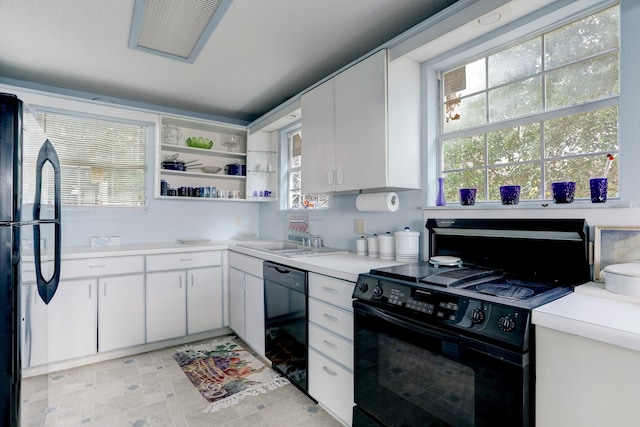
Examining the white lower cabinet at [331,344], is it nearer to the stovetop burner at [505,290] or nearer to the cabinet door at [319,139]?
the stovetop burner at [505,290]

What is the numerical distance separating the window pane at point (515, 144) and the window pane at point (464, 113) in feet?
0.45

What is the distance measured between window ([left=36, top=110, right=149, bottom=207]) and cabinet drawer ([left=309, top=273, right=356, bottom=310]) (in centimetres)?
235

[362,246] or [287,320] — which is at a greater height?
[362,246]

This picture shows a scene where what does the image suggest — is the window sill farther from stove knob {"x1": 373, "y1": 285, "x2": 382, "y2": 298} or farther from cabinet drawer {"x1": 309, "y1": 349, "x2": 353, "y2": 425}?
cabinet drawer {"x1": 309, "y1": 349, "x2": 353, "y2": 425}

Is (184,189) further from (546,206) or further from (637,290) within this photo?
(637,290)

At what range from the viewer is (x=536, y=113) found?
171 centimetres

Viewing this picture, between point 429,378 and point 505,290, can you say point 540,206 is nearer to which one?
point 505,290

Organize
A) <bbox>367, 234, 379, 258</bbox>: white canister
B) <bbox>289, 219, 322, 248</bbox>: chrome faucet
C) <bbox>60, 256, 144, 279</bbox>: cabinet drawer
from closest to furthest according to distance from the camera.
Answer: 1. <bbox>367, 234, 379, 258</bbox>: white canister
2. <bbox>60, 256, 144, 279</bbox>: cabinet drawer
3. <bbox>289, 219, 322, 248</bbox>: chrome faucet

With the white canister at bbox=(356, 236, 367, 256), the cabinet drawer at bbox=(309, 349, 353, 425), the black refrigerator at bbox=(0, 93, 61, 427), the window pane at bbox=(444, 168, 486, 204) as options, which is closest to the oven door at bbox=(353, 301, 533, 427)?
the cabinet drawer at bbox=(309, 349, 353, 425)

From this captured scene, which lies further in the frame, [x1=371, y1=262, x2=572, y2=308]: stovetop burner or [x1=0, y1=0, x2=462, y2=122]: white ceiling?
[x1=0, y1=0, x2=462, y2=122]: white ceiling

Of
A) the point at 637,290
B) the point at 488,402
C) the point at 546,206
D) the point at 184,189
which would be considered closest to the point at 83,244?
the point at 184,189

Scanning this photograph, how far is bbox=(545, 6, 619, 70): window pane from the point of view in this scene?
4.86ft

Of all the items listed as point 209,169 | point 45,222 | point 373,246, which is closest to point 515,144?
point 373,246

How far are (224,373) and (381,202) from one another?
175 cm
